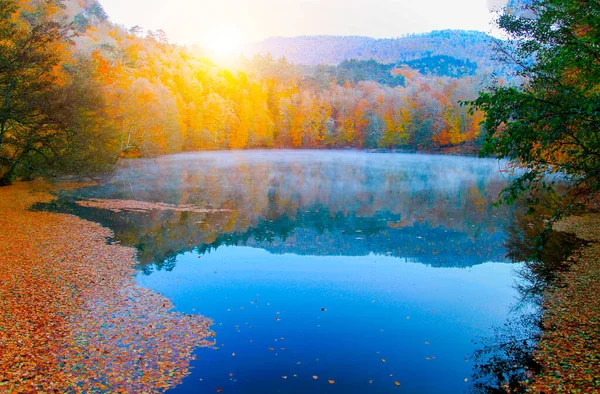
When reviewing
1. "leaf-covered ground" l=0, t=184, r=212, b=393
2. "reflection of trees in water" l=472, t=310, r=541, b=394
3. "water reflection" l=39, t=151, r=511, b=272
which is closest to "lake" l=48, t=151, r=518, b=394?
"water reflection" l=39, t=151, r=511, b=272

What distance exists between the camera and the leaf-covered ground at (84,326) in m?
6.91

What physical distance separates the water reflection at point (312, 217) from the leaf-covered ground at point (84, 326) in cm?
219

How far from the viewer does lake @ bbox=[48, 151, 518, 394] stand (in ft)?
25.4

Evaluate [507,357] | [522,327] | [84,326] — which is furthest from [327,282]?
[84,326]

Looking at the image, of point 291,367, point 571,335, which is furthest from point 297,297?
point 571,335

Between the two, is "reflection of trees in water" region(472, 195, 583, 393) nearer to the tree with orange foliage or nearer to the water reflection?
the water reflection

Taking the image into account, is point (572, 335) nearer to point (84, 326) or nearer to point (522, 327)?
point (522, 327)

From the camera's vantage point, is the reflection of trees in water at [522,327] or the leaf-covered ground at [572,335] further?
the reflection of trees in water at [522,327]

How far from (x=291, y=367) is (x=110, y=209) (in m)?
17.4

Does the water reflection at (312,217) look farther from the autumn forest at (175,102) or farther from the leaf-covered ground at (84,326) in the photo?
the autumn forest at (175,102)

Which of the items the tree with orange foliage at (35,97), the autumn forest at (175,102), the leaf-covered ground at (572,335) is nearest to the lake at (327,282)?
the leaf-covered ground at (572,335)

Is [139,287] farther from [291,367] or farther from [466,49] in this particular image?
[466,49]

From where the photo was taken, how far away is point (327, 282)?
12461 millimetres

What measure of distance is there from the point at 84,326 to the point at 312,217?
14734 millimetres
